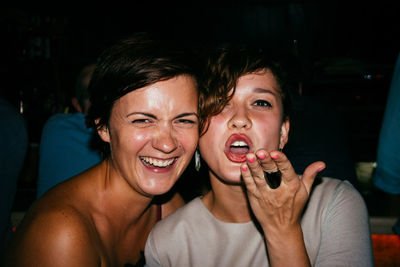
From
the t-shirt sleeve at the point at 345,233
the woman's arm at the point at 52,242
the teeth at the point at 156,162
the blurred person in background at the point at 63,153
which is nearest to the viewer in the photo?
the t-shirt sleeve at the point at 345,233

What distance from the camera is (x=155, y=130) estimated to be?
1480 millimetres

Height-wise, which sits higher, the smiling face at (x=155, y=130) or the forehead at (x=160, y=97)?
the forehead at (x=160, y=97)

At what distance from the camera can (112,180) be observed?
1.81 m

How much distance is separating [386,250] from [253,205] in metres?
1.97

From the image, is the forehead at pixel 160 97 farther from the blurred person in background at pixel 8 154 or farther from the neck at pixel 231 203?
the blurred person in background at pixel 8 154

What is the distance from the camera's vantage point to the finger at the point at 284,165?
971mm

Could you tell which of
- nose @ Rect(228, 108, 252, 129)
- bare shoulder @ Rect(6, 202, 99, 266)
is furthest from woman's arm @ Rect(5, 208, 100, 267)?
nose @ Rect(228, 108, 252, 129)

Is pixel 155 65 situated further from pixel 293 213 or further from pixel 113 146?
pixel 293 213

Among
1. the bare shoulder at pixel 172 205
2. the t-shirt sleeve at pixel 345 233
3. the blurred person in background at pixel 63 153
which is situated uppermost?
the t-shirt sleeve at pixel 345 233

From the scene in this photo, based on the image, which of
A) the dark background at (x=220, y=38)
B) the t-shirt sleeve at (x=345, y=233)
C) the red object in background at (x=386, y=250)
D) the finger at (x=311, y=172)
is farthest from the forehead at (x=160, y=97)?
the dark background at (x=220, y=38)

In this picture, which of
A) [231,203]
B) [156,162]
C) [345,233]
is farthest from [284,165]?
[156,162]

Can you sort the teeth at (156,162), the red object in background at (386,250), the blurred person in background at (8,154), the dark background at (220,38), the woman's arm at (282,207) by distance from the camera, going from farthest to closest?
the dark background at (220,38)
the red object in background at (386,250)
the blurred person in background at (8,154)
the teeth at (156,162)
the woman's arm at (282,207)

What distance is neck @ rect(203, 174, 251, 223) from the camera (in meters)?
1.57

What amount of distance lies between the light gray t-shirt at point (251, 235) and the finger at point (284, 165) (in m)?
0.43
